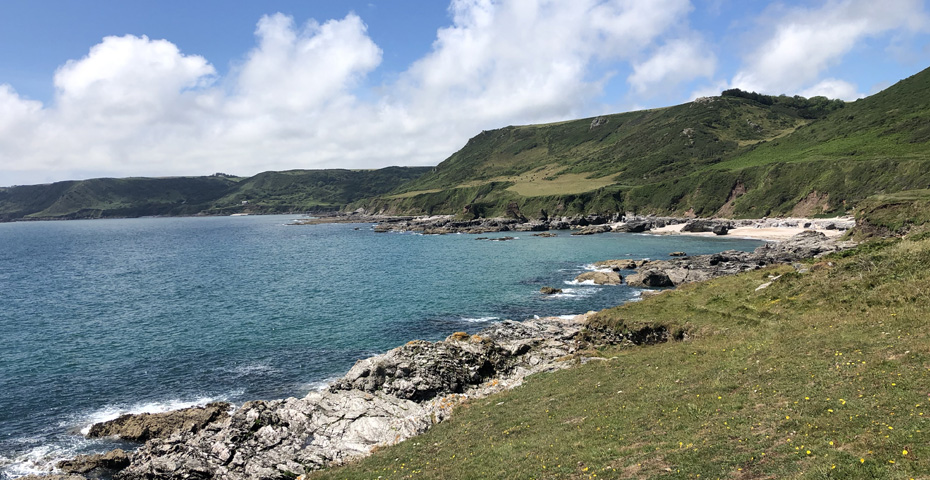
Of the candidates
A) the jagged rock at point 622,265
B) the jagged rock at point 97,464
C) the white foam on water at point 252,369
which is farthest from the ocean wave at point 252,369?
the jagged rock at point 622,265

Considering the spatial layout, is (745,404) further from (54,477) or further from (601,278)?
(601,278)

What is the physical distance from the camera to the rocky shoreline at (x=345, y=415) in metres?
27.6

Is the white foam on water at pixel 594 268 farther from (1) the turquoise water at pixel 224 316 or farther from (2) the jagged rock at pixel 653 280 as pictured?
(2) the jagged rock at pixel 653 280

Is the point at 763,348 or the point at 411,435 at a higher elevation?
the point at 763,348

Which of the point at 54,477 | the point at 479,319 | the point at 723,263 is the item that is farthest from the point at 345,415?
the point at 723,263

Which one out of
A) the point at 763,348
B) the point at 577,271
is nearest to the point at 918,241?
the point at 763,348

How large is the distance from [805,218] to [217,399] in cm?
18300

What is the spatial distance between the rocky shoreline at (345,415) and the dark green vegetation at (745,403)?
2842 mm

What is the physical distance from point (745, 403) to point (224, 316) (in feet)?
233

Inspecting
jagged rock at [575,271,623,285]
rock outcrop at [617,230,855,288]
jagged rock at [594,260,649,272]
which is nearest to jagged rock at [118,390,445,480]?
jagged rock at [575,271,623,285]

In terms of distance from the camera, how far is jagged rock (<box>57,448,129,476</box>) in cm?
3077

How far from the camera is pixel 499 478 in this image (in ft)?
63.6

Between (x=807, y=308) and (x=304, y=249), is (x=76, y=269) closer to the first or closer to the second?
(x=304, y=249)

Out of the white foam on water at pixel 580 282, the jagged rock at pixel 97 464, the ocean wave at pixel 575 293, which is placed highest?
the white foam on water at pixel 580 282
